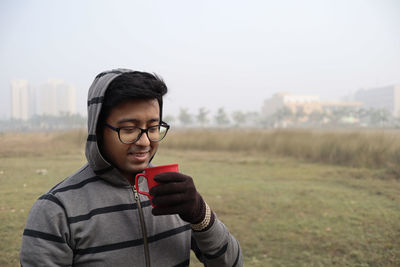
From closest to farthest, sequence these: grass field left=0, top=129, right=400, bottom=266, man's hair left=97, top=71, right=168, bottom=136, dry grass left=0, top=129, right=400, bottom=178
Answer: man's hair left=97, top=71, right=168, bottom=136, grass field left=0, top=129, right=400, bottom=266, dry grass left=0, top=129, right=400, bottom=178

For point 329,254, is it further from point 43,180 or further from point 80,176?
point 43,180

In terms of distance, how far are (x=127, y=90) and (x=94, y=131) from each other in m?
0.17

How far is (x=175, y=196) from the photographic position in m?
0.97

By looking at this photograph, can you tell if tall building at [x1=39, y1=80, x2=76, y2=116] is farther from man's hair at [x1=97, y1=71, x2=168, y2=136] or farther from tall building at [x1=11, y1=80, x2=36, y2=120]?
man's hair at [x1=97, y1=71, x2=168, y2=136]

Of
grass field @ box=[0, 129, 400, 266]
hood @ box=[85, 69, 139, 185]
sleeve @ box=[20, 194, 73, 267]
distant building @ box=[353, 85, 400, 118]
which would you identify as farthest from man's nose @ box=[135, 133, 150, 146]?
distant building @ box=[353, 85, 400, 118]

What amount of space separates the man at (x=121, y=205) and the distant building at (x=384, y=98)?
238 ft

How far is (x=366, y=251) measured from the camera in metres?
2.93

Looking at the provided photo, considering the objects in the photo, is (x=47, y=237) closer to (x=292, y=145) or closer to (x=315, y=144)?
(x=315, y=144)

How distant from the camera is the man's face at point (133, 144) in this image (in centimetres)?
105

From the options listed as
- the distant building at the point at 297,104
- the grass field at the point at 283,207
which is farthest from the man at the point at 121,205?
the distant building at the point at 297,104

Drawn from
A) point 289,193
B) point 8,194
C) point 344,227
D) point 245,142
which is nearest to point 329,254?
point 344,227

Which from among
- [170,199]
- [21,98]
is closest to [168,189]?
[170,199]

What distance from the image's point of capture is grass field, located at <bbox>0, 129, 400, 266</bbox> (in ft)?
9.30

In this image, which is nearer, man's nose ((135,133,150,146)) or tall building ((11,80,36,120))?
man's nose ((135,133,150,146))
